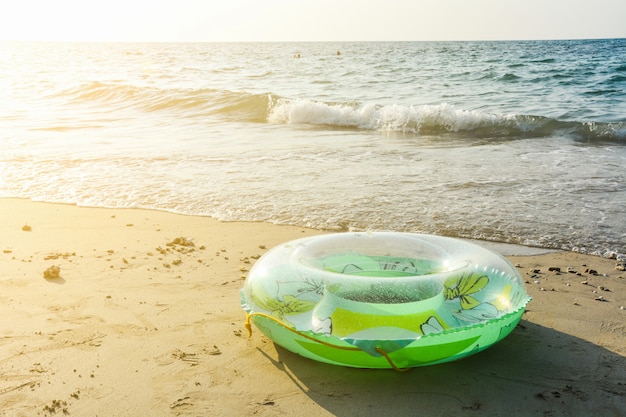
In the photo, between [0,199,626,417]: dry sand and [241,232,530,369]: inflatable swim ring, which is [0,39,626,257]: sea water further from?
[241,232,530,369]: inflatable swim ring

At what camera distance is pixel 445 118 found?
44.1 feet

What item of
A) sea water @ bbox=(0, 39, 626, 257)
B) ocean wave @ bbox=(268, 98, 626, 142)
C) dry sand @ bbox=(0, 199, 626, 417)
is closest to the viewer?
dry sand @ bbox=(0, 199, 626, 417)

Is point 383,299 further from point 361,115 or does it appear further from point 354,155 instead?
point 361,115

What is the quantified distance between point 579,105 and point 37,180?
12.2 m

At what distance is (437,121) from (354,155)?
438 cm

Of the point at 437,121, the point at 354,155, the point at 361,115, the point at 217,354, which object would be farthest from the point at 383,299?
the point at 361,115

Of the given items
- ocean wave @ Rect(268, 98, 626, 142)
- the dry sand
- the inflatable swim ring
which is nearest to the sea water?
ocean wave @ Rect(268, 98, 626, 142)

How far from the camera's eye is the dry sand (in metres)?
2.92

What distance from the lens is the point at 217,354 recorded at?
341 centimetres

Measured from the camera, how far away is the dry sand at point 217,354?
292 centimetres

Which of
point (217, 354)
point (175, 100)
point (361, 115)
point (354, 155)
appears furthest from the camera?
point (175, 100)

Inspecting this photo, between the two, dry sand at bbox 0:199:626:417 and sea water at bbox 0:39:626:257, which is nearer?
dry sand at bbox 0:199:626:417

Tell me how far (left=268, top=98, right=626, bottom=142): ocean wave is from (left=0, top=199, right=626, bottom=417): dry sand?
8.09m

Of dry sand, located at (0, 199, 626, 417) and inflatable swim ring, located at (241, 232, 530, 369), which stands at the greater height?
inflatable swim ring, located at (241, 232, 530, 369)
